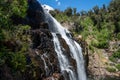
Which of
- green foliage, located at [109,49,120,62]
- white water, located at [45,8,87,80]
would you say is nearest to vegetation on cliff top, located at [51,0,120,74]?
green foliage, located at [109,49,120,62]

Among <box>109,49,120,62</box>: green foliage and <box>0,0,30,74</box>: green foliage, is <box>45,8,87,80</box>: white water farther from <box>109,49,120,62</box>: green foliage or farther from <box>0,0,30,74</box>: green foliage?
<box>109,49,120,62</box>: green foliage

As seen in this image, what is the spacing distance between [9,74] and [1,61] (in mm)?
2057

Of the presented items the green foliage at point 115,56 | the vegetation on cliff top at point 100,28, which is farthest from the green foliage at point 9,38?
the green foliage at point 115,56

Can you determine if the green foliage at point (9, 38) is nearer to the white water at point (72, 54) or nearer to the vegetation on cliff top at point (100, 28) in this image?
the white water at point (72, 54)

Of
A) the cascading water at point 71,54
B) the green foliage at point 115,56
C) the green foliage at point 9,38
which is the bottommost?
the green foliage at point 115,56

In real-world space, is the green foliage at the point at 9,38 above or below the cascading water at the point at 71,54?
above

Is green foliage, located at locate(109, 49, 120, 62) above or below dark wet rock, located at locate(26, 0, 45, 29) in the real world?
below

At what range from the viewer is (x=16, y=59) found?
2377 cm

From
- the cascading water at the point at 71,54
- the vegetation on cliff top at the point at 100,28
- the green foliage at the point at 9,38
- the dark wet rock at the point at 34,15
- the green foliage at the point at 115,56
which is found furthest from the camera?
the vegetation on cliff top at the point at 100,28

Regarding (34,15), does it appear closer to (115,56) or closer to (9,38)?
(9,38)

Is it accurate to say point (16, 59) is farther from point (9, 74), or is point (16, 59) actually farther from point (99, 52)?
point (99, 52)

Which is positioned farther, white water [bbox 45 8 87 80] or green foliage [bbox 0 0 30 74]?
white water [bbox 45 8 87 80]

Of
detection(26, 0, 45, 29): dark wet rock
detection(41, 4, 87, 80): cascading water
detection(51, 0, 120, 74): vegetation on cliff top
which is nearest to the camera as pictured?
detection(41, 4, 87, 80): cascading water

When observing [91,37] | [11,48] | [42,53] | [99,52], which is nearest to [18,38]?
[11,48]
